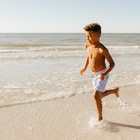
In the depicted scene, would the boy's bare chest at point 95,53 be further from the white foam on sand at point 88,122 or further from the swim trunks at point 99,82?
the white foam on sand at point 88,122

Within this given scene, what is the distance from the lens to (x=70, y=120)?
3854mm

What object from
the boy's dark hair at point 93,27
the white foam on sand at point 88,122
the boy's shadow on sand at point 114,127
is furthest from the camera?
the white foam on sand at point 88,122

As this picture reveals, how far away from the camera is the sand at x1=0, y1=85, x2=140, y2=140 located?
334 cm

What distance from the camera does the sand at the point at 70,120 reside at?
3.34 m

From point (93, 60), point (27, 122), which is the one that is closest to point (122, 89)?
point (93, 60)

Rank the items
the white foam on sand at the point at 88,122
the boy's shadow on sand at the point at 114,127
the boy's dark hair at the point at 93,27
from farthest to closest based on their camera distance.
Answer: the white foam on sand at the point at 88,122 < the boy's shadow on sand at the point at 114,127 < the boy's dark hair at the point at 93,27

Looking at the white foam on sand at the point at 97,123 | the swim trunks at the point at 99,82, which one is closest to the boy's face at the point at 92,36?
the swim trunks at the point at 99,82

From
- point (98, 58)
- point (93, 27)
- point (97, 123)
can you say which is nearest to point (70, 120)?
point (97, 123)

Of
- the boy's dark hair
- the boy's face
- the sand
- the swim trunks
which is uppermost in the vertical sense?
the boy's dark hair

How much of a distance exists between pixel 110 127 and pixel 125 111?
2.45ft

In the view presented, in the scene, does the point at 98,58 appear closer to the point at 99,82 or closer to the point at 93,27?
the point at 99,82

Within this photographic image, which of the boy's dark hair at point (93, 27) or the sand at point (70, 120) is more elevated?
the boy's dark hair at point (93, 27)

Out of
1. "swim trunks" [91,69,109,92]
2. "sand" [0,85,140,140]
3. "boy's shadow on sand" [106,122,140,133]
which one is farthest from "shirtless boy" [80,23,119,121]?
"sand" [0,85,140,140]

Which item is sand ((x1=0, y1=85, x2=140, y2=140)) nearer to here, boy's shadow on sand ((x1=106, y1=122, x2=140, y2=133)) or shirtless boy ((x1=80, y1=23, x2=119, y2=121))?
boy's shadow on sand ((x1=106, y1=122, x2=140, y2=133))
